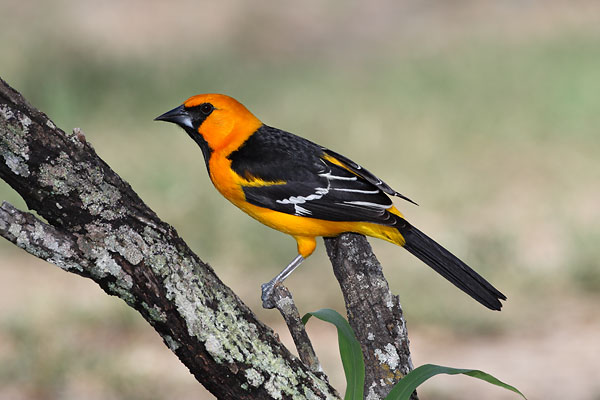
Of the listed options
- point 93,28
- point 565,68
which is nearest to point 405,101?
point 565,68

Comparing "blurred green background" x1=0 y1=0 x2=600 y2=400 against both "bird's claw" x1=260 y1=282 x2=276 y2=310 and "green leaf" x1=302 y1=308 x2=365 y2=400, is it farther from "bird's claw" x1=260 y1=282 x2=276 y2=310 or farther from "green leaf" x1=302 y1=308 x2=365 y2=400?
"green leaf" x1=302 y1=308 x2=365 y2=400

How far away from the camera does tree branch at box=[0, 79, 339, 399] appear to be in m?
2.70

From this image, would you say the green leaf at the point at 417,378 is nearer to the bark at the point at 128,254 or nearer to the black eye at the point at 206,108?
the bark at the point at 128,254

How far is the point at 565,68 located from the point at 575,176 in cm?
433

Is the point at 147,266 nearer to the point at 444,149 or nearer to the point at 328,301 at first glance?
the point at 328,301

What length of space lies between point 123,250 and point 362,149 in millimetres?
7702

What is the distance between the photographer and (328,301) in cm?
674

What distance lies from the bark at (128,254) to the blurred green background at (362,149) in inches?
105

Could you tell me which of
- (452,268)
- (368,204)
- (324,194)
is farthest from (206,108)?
(452,268)

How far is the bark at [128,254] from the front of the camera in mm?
2699

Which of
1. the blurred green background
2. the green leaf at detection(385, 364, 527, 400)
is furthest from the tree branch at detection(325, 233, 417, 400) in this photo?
the blurred green background

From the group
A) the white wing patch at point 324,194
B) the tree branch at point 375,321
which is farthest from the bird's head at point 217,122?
the tree branch at point 375,321

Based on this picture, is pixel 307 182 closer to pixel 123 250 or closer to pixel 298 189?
pixel 298 189

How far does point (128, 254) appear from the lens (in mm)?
2783
